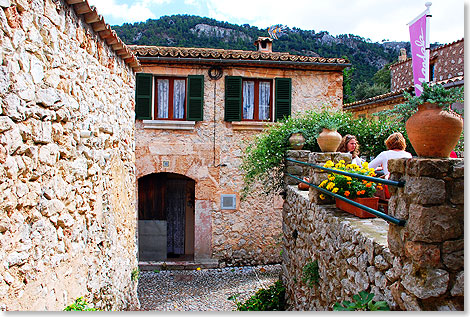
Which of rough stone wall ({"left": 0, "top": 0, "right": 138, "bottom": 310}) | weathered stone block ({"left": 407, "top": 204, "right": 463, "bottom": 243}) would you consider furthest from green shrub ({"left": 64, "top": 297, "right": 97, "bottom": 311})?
weathered stone block ({"left": 407, "top": 204, "right": 463, "bottom": 243})

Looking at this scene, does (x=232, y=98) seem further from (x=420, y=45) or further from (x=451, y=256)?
(x=451, y=256)

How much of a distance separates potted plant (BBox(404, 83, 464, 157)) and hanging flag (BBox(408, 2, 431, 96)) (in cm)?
402

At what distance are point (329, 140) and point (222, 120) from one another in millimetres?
5037

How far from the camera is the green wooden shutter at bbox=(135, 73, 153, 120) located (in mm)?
9406

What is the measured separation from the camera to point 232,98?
9.63 metres

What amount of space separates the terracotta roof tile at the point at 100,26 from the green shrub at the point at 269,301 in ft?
14.1

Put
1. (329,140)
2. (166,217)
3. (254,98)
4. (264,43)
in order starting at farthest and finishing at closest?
(264,43) < (166,217) < (254,98) < (329,140)

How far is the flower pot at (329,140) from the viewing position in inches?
194

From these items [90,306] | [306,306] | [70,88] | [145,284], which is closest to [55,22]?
[70,88]

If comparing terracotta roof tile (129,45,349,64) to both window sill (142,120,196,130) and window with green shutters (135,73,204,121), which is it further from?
window sill (142,120,196,130)

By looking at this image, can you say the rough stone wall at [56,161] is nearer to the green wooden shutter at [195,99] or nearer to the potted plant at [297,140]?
the potted plant at [297,140]

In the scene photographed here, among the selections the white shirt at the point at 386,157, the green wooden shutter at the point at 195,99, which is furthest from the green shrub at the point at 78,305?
the green wooden shutter at the point at 195,99

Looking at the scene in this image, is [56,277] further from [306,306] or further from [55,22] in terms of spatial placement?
[306,306]

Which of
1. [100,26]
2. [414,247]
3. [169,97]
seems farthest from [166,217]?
[414,247]
